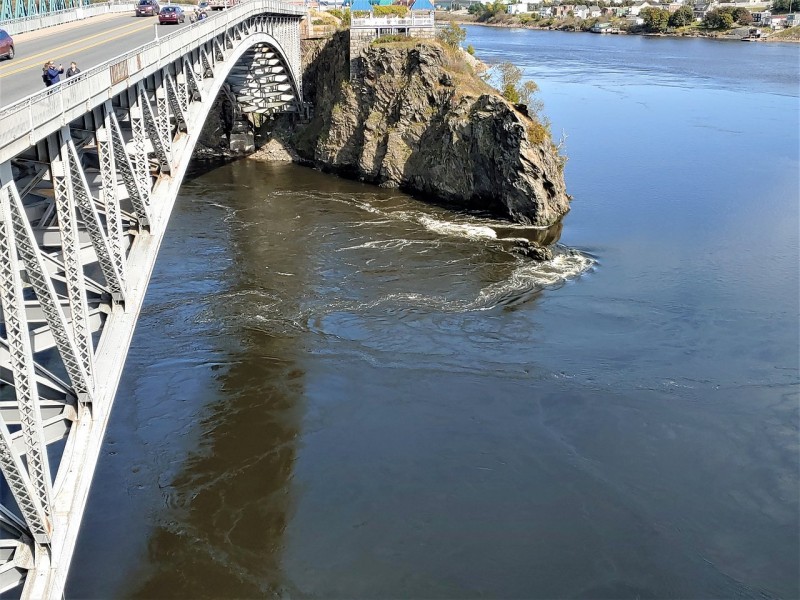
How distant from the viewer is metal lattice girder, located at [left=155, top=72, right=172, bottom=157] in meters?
20.0

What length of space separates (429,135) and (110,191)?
3331 cm

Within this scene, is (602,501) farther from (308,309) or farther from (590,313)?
(308,309)

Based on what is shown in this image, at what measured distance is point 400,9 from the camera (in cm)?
5534

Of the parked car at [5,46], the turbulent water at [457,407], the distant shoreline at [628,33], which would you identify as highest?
the distant shoreline at [628,33]

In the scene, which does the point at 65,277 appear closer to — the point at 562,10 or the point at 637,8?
the point at 562,10

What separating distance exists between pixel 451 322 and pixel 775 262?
16.0 meters

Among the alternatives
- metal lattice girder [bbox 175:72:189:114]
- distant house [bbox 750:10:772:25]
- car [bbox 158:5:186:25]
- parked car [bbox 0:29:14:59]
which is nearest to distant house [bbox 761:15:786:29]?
distant house [bbox 750:10:772:25]

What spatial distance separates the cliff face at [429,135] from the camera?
135 feet

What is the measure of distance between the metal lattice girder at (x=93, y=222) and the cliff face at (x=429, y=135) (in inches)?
1143

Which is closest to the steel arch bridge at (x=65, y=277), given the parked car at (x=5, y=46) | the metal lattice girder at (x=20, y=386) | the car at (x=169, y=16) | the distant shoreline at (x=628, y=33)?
the metal lattice girder at (x=20, y=386)

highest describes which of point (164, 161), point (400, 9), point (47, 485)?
point (400, 9)

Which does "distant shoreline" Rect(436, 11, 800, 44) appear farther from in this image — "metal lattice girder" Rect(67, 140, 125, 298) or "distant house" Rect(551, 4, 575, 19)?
"metal lattice girder" Rect(67, 140, 125, 298)

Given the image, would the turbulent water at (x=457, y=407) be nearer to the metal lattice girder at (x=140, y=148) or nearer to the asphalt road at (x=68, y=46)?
the metal lattice girder at (x=140, y=148)

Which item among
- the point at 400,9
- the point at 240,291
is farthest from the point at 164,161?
the point at 400,9
